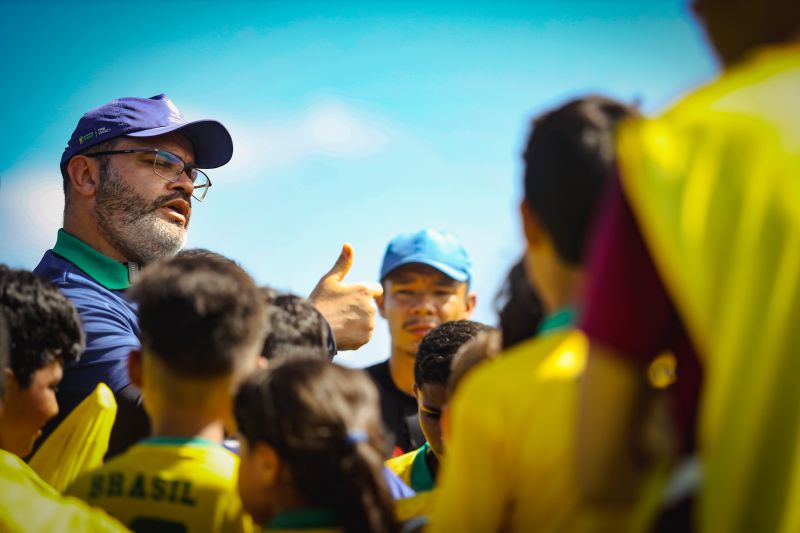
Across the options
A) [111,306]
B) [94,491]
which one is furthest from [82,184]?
[94,491]

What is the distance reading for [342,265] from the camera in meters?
3.80

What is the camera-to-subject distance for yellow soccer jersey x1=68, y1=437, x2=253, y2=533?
202cm

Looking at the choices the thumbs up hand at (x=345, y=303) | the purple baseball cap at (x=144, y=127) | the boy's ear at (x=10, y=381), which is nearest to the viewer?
the boy's ear at (x=10, y=381)

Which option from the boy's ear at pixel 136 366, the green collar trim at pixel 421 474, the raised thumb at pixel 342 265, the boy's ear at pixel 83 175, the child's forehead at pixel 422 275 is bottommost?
the green collar trim at pixel 421 474

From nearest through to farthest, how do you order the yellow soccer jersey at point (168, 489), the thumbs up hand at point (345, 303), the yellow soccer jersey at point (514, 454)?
the yellow soccer jersey at point (514, 454) < the yellow soccer jersey at point (168, 489) < the thumbs up hand at point (345, 303)

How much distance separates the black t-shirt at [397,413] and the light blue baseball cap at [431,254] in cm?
70

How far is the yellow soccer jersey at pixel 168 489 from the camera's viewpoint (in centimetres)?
202

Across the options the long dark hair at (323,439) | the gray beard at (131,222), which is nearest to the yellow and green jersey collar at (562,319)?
the long dark hair at (323,439)

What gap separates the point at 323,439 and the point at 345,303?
1864mm

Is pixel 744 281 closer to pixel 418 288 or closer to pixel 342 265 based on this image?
pixel 342 265

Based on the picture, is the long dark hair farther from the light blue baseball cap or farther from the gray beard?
the light blue baseball cap

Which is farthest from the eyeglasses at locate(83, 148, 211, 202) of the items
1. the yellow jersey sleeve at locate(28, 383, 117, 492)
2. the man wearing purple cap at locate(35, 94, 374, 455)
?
the yellow jersey sleeve at locate(28, 383, 117, 492)

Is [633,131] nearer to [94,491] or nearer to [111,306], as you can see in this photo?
[94,491]

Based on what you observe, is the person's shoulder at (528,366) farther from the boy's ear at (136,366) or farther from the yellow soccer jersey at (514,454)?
the boy's ear at (136,366)
